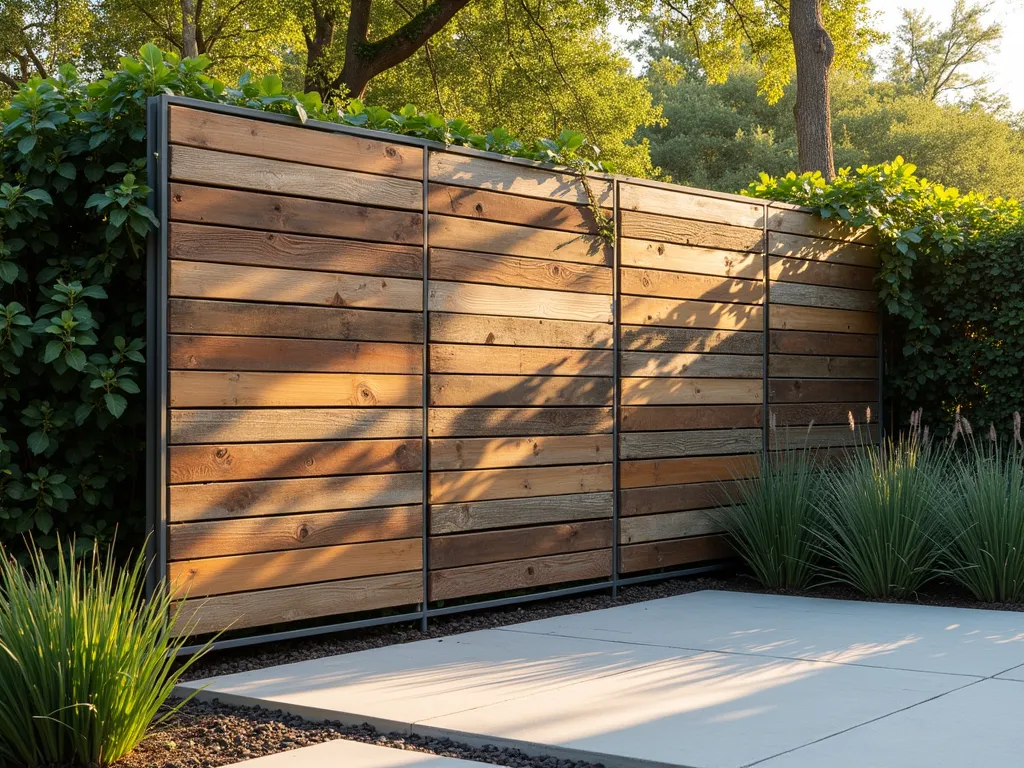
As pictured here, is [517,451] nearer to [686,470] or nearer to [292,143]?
[686,470]

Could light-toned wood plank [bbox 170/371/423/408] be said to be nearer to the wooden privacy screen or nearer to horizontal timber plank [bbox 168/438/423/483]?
the wooden privacy screen

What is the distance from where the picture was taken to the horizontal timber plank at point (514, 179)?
5027mm

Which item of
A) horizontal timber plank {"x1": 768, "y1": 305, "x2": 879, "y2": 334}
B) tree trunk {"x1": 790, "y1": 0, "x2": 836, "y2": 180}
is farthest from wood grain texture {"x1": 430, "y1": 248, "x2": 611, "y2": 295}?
tree trunk {"x1": 790, "y1": 0, "x2": 836, "y2": 180}

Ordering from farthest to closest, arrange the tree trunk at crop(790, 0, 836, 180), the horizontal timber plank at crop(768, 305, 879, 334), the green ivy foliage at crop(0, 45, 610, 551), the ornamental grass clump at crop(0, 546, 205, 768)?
the tree trunk at crop(790, 0, 836, 180)
the horizontal timber plank at crop(768, 305, 879, 334)
the green ivy foliage at crop(0, 45, 610, 551)
the ornamental grass clump at crop(0, 546, 205, 768)

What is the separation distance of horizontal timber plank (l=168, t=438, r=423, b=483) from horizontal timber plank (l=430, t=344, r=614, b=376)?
0.43m

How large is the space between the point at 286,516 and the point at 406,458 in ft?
2.21

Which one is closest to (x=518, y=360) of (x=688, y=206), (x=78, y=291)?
(x=688, y=206)

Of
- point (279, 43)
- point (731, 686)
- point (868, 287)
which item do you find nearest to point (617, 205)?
point (868, 287)

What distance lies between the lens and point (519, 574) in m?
5.36

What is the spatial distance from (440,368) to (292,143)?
48.5 inches

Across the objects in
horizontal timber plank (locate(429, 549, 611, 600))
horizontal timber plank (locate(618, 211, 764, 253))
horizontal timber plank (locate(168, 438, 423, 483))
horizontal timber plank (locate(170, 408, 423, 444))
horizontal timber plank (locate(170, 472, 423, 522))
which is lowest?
horizontal timber plank (locate(429, 549, 611, 600))

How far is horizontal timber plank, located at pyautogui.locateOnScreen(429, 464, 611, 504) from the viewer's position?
5.03m

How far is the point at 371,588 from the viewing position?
4703mm

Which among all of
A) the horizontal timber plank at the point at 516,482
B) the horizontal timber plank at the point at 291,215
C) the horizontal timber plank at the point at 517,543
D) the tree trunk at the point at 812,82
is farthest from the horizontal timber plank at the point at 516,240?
the tree trunk at the point at 812,82
